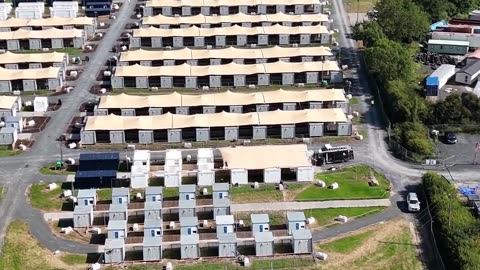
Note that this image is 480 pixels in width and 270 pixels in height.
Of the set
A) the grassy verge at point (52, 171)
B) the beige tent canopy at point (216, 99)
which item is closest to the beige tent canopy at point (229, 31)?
the beige tent canopy at point (216, 99)

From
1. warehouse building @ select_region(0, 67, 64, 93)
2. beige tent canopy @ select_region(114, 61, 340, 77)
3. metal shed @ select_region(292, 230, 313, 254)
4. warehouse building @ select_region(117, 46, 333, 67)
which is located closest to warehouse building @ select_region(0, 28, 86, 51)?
warehouse building @ select_region(117, 46, 333, 67)

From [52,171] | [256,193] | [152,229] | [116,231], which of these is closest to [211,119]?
[256,193]

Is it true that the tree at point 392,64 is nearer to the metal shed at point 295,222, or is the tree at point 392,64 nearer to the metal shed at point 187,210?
the metal shed at point 295,222

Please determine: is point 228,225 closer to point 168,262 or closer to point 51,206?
point 168,262

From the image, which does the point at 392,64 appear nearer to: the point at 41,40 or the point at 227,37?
the point at 227,37

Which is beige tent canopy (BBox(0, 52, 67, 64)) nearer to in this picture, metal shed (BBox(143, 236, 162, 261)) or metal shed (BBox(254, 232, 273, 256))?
metal shed (BBox(143, 236, 162, 261))

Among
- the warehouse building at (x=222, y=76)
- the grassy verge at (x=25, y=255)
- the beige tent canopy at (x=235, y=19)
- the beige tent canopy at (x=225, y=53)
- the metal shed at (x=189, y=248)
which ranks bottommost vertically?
the grassy verge at (x=25, y=255)
